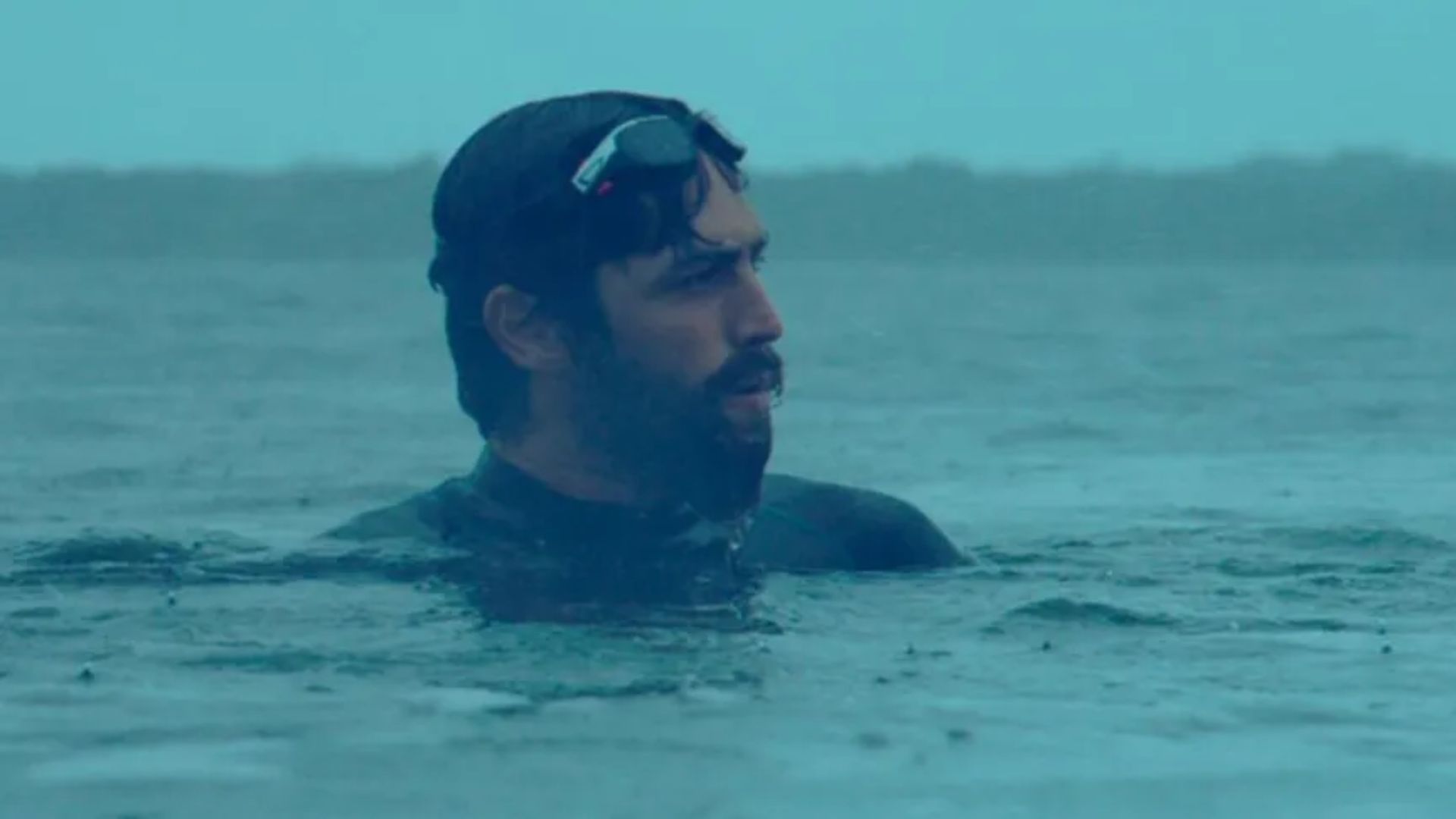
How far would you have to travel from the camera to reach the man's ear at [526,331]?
641cm

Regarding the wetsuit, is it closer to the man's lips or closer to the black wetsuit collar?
the black wetsuit collar

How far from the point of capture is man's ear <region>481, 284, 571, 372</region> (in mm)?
6414

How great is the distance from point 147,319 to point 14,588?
1903 cm

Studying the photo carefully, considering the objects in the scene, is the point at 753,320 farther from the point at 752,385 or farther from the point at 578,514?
the point at 578,514

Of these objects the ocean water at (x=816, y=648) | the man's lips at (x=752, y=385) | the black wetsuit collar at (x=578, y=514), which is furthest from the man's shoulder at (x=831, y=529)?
the man's lips at (x=752, y=385)

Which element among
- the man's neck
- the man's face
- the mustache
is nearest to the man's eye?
the man's face

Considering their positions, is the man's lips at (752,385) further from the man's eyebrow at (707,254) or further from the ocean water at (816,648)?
the ocean water at (816,648)

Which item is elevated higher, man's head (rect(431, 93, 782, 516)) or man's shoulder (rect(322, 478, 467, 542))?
man's head (rect(431, 93, 782, 516))

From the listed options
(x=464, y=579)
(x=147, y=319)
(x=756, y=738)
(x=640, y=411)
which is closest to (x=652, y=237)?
(x=640, y=411)

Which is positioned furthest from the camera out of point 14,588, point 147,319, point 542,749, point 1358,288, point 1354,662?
point 1358,288

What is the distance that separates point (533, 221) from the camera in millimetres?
6352

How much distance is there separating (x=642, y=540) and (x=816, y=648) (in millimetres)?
774

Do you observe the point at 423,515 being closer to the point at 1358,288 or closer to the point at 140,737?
the point at 140,737

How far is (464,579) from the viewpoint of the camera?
22.0ft
